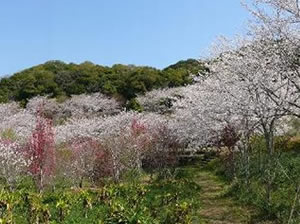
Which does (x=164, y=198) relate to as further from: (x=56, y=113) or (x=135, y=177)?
(x=56, y=113)

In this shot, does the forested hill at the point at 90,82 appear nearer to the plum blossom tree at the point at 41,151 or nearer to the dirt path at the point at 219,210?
the plum blossom tree at the point at 41,151

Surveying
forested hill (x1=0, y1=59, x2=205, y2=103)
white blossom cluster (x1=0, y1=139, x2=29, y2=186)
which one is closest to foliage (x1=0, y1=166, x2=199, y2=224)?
white blossom cluster (x1=0, y1=139, x2=29, y2=186)

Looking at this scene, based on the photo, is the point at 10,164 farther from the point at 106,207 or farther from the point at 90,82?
the point at 90,82

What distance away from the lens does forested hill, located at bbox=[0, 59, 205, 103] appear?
5247 centimetres

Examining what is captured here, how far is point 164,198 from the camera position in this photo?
14852 mm

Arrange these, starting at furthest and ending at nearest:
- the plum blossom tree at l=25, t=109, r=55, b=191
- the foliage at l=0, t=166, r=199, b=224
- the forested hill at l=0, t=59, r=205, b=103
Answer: the forested hill at l=0, t=59, r=205, b=103, the plum blossom tree at l=25, t=109, r=55, b=191, the foliage at l=0, t=166, r=199, b=224

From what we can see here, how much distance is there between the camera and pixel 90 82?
54375 millimetres

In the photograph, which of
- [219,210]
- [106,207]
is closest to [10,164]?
[106,207]

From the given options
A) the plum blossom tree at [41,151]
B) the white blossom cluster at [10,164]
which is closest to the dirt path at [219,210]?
the plum blossom tree at [41,151]

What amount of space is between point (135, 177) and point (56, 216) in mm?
14259

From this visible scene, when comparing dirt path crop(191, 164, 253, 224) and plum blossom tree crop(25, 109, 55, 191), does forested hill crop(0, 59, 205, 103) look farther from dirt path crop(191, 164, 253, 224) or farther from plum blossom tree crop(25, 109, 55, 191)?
dirt path crop(191, 164, 253, 224)

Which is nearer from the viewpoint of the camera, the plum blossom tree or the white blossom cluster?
the plum blossom tree

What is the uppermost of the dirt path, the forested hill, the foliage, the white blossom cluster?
the forested hill

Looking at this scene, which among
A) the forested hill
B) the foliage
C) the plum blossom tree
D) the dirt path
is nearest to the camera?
the foliage
